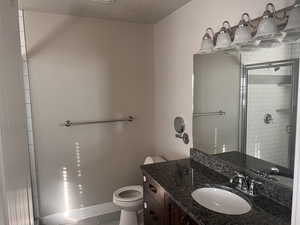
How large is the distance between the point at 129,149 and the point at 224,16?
1852mm

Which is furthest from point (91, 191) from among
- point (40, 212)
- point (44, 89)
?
point (44, 89)

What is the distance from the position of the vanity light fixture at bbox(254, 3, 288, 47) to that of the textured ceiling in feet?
3.13

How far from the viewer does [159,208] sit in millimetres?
1612

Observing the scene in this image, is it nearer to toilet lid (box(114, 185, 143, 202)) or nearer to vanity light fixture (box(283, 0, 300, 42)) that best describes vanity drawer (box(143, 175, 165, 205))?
toilet lid (box(114, 185, 143, 202))

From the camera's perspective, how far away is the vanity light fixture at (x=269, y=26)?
4.05 feet

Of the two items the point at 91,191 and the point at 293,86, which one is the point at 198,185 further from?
the point at 91,191

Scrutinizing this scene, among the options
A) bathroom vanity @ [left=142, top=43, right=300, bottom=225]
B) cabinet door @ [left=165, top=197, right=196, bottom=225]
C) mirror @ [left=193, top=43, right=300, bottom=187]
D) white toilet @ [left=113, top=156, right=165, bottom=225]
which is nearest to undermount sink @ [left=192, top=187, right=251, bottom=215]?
bathroom vanity @ [left=142, top=43, right=300, bottom=225]

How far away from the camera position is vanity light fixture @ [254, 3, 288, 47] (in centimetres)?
124

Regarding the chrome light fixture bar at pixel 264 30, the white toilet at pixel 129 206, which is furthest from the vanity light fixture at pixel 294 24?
the white toilet at pixel 129 206

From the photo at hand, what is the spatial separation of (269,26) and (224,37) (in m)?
0.36

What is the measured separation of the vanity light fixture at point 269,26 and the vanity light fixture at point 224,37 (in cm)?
26

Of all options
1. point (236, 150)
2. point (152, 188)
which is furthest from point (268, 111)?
point (152, 188)

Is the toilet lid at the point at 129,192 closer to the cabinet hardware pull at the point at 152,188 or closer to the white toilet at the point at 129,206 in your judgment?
the white toilet at the point at 129,206

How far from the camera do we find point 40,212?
95.9 inches
